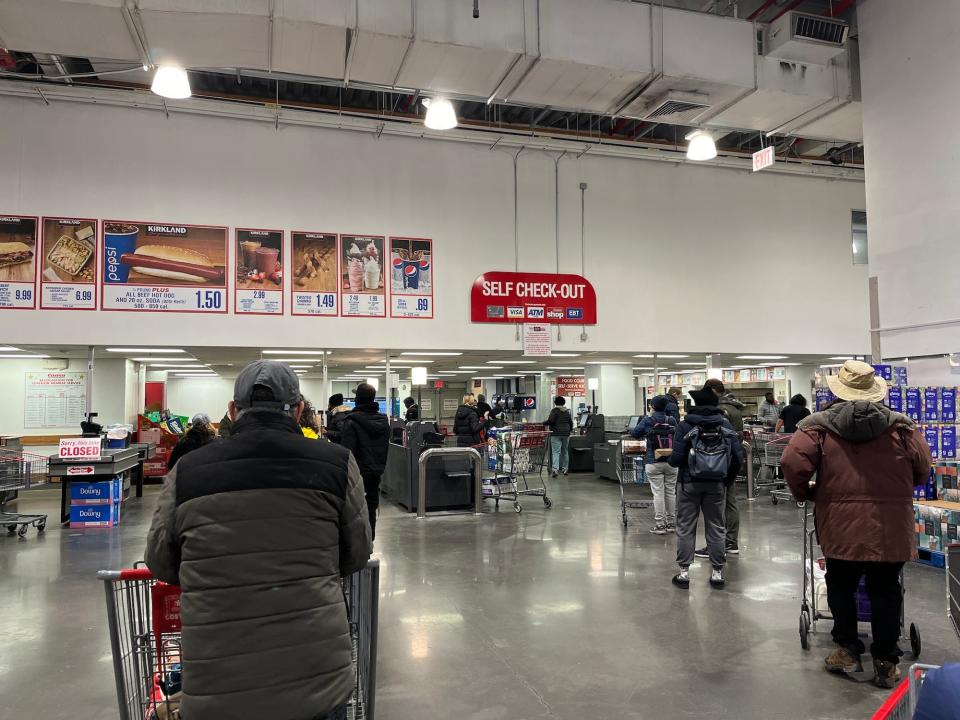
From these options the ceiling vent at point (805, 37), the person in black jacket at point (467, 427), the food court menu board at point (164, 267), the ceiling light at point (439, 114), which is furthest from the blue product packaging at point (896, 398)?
the food court menu board at point (164, 267)

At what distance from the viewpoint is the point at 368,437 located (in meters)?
5.96

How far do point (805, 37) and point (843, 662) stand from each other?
6851mm

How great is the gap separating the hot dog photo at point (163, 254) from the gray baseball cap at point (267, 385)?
841cm

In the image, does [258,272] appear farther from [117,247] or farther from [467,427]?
[467,427]

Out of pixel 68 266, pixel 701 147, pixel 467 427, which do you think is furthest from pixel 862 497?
pixel 68 266

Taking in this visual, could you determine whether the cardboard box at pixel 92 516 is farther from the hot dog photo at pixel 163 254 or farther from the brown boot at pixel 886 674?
the brown boot at pixel 886 674

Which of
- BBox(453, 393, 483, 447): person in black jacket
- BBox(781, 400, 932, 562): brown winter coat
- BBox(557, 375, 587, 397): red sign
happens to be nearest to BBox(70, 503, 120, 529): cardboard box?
BBox(453, 393, 483, 447): person in black jacket

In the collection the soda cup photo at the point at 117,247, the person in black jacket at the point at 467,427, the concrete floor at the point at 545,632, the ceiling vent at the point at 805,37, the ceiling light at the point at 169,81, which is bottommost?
the concrete floor at the point at 545,632

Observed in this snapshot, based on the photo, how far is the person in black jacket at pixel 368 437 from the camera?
5.88 meters

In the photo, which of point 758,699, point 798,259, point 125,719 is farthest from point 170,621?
point 798,259

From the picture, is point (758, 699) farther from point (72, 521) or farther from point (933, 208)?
point (72, 521)

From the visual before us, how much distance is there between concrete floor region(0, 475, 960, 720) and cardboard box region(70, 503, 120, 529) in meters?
0.86

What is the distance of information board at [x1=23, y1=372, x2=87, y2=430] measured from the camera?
11820 millimetres

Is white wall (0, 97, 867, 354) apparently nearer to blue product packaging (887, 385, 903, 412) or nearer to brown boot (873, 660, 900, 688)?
Result: blue product packaging (887, 385, 903, 412)
